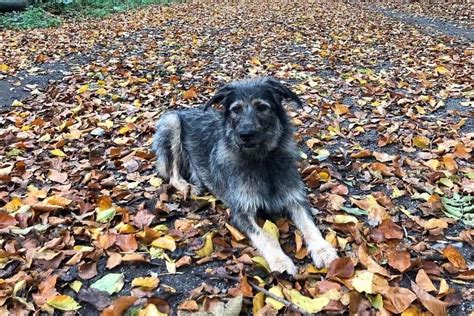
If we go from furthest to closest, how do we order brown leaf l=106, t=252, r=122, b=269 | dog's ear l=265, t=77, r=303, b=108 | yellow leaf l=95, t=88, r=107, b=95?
yellow leaf l=95, t=88, r=107, b=95, dog's ear l=265, t=77, r=303, b=108, brown leaf l=106, t=252, r=122, b=269

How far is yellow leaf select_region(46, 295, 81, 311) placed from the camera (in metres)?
3.26

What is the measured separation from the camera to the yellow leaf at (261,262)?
3.62 metres

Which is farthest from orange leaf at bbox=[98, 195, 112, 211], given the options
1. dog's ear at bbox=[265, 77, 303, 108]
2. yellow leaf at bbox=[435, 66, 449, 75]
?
yellow leaf at bbox=[435, 66, 449, 75]

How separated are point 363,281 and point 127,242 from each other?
201 centimetres

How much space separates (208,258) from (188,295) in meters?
0.48

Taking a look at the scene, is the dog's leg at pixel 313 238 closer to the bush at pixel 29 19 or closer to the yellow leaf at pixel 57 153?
the yellow leaf at pixel 57 153

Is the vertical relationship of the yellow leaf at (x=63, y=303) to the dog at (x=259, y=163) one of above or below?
below

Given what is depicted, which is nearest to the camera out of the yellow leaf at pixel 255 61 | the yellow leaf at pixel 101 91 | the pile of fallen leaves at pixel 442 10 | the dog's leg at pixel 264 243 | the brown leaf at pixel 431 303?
the brown leaf at pixel 431 303

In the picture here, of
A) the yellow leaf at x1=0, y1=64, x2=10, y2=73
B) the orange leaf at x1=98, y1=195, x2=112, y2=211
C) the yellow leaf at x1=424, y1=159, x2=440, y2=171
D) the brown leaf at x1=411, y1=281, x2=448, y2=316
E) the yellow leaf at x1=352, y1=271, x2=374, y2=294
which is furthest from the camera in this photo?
the yellow leaf at x1=0, y1=64, x2=10, y2=73

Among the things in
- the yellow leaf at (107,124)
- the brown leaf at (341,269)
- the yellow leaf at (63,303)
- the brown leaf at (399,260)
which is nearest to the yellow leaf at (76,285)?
the yellow leaf at (63,303)

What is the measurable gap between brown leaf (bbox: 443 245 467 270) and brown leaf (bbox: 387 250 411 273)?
0.31 metres

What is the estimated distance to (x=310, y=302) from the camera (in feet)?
10.5

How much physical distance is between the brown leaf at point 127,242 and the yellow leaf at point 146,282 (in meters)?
0.46

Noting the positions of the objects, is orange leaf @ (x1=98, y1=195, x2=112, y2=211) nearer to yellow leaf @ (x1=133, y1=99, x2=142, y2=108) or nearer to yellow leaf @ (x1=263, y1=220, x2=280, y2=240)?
yellow leaf @ (x1=263, y1=220, x2=280, y2=240)
